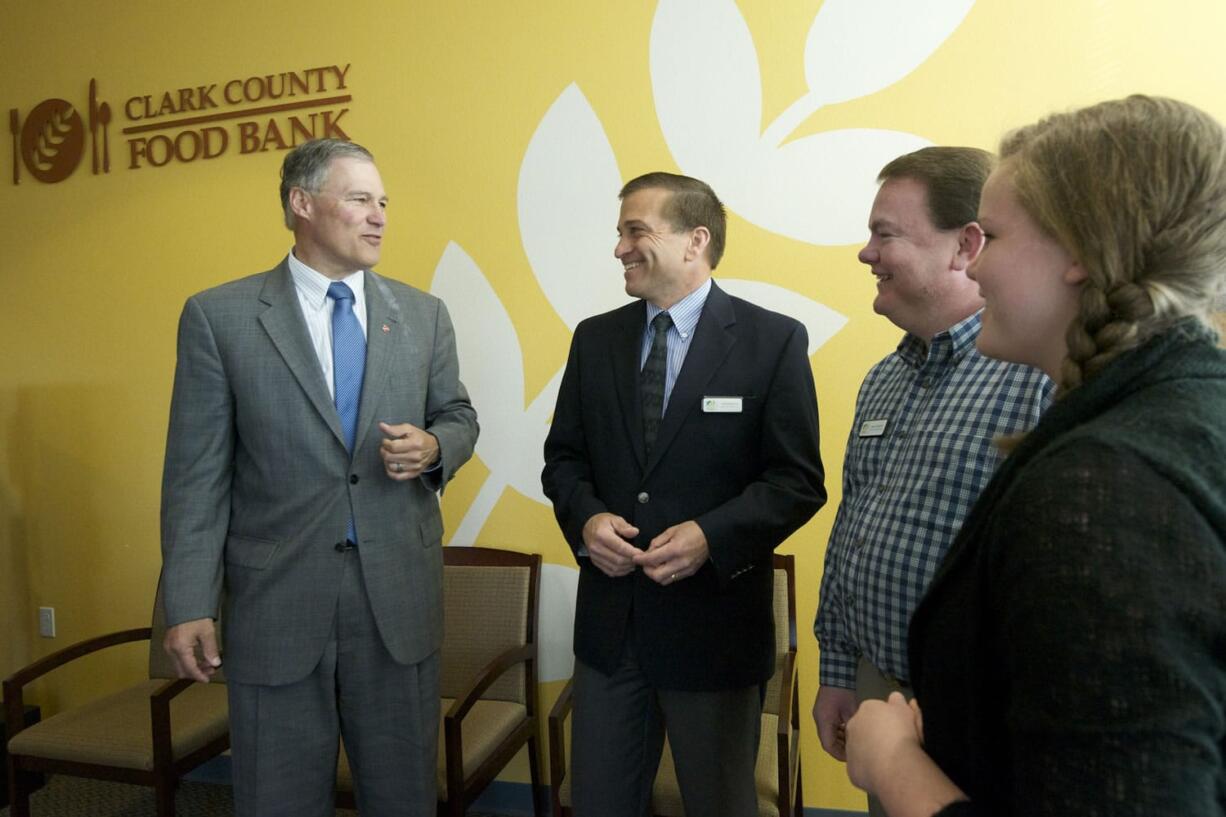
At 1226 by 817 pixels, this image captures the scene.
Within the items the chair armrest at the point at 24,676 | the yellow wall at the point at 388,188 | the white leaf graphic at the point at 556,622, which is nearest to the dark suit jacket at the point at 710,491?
the yellow wall at the point at 388,188

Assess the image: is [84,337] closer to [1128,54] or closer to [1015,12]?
[1015,12]

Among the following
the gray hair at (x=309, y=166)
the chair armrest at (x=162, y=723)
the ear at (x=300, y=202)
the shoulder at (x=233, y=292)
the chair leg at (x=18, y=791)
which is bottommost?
the chair leg at (x=18, y=791)

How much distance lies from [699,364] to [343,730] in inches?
49.3

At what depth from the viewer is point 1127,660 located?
0.59 m

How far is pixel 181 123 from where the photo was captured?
337 centimetres

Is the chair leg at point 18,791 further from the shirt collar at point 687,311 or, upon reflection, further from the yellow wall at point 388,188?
the shirt collar at point 687,311

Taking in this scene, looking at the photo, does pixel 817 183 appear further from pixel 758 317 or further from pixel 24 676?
pixel 24 676

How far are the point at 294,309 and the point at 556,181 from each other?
51.3 inches

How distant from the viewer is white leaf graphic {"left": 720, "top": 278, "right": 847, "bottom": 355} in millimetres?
2795

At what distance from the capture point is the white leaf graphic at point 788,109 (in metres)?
2.68

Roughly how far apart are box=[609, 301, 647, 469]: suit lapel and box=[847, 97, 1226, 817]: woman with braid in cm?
107

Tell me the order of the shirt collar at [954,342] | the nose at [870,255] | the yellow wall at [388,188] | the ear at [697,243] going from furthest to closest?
the yellow wall at [388,188] → the ear at [697,243] → the nose at [870,255] → the shirt collar at [954,342]

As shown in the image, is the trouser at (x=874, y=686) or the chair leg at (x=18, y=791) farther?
the chair leg at (x=18, y=791)

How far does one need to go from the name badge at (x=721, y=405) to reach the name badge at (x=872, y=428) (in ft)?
0.97
